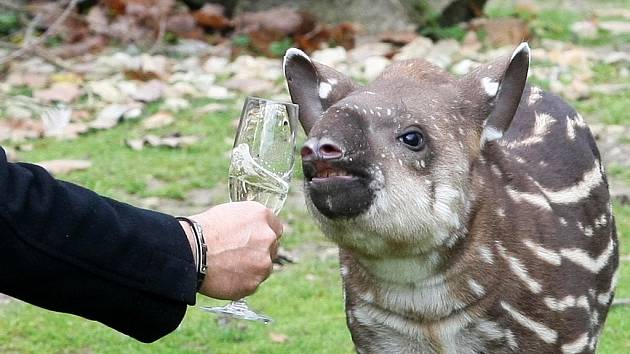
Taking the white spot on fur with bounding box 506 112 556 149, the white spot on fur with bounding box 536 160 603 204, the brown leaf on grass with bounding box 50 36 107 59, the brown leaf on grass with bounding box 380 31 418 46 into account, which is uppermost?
the white spot on fur with bounding box 506 112 556 149

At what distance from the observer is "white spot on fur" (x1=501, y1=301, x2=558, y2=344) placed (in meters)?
3.82

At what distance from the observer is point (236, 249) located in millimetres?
3213

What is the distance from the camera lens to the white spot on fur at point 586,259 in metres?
4.04

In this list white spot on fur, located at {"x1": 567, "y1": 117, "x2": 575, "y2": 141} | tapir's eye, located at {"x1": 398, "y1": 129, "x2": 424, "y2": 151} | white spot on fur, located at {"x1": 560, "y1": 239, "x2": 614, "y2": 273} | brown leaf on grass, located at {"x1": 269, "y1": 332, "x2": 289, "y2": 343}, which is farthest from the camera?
brown leaf on grass, located at {"x1": 269, "y1": 332, "x2": 289, "y2": 343}

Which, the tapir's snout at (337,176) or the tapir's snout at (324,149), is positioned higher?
the tapir's snout at (324,149)

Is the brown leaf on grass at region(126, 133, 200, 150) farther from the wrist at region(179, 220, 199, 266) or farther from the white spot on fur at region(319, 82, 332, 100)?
the wrist at region(179, 220, 199, 266)

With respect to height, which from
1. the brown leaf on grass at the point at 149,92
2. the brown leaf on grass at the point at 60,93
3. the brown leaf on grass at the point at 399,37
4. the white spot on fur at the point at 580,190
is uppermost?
the white spot on fur at the point at 580,190

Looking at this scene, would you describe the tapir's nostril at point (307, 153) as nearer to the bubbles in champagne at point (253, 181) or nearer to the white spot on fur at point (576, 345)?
the bubbles in champagne at point (253, 181)

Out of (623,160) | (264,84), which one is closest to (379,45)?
(264,84)

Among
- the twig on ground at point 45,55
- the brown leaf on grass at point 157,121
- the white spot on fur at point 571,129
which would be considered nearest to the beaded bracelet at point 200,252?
the white spot on fur at point 571,129

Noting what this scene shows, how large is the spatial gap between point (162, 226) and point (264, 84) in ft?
20.6

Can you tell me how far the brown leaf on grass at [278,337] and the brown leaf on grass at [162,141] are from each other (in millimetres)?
2707

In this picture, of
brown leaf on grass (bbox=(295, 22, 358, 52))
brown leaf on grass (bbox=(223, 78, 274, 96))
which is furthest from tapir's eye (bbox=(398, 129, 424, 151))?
brown leaf on grass (bbox=(295, 22, 358, 52))

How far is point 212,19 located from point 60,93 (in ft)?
5.97
